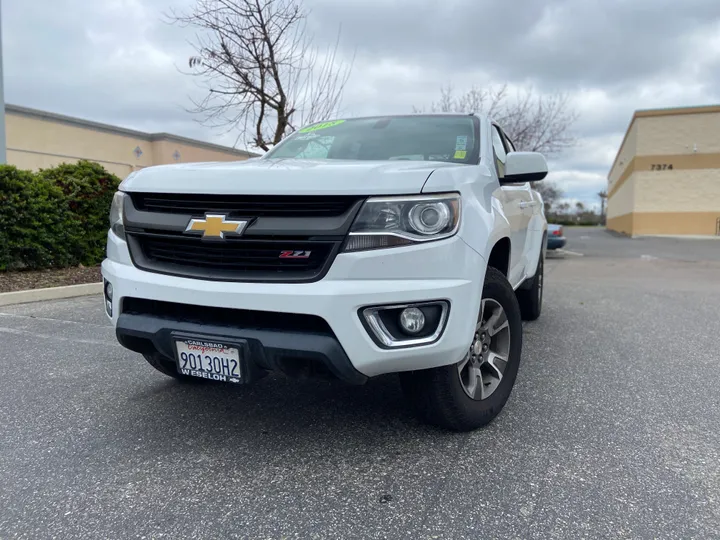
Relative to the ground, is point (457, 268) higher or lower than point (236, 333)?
higher

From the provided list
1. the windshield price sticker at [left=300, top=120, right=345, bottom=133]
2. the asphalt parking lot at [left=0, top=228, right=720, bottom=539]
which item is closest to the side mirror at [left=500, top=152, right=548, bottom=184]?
the asphalt parking lot at [left=0, top=228, right=720, bottom=539]

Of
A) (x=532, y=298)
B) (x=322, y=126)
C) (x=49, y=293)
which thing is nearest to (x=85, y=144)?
(x=49, y=293)

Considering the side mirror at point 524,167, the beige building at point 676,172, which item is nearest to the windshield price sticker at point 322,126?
the side mirror at point 524,167

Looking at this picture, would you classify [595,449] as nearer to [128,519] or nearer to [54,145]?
[128,519]

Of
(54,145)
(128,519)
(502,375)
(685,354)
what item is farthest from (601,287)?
(54,145)

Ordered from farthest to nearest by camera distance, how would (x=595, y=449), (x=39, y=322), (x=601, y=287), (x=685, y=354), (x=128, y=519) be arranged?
(x=601, y=287), (x=39, y=322), (x=685, y=354), (x=595, y=449), (x=128, y=519)

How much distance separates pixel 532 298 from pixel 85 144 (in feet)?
60.4

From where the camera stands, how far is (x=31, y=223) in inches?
308

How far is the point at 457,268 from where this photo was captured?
7.73ft

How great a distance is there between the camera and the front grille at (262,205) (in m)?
2.34

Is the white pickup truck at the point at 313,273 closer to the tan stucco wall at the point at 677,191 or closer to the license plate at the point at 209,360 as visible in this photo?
the license plate at the point at 209,360

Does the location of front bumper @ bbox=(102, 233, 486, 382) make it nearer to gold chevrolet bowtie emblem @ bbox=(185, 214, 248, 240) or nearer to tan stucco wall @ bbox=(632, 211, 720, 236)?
gold chevrolet bowtie emblem @ bbox=(185, 214, 248, 240)

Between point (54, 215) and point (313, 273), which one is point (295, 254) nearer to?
point (313, 273)

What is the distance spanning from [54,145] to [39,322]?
48.9ft
